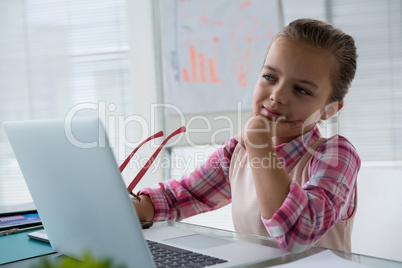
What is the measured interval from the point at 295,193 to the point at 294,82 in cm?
28

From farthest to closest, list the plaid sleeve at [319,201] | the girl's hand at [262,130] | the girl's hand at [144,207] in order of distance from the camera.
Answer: the girl's hand at [144,207]
the girl's hand at [262,130]
the plaid sleeve at [319,201]

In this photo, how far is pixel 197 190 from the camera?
1117mm

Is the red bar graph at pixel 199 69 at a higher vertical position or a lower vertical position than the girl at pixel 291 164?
higher

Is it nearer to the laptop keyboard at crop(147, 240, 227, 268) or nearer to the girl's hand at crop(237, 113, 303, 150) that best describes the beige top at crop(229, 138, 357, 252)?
the girl's hand at crop(237, 113, 303, 150)

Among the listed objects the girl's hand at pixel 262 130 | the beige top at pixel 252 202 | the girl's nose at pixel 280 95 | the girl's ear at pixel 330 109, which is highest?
the girl's nose at pixel 280 95

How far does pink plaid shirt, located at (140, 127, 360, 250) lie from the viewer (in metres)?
0.75

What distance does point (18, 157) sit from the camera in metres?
0.68

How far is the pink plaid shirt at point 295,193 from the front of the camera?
75 centimetres

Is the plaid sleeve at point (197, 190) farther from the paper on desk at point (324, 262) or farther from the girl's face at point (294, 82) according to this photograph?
the paper on desk at point (324, 262)

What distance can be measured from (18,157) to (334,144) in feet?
2.04

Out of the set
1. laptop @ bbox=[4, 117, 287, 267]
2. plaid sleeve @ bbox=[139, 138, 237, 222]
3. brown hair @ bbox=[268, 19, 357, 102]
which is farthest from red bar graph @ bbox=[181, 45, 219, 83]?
laptop @ bbox=[4, 117, 287, 267]

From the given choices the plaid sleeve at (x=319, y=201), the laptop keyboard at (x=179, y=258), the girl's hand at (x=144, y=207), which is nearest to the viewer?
the laptop keyboard at (x=179, y=258)

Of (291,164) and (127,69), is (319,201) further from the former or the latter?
(127,69)

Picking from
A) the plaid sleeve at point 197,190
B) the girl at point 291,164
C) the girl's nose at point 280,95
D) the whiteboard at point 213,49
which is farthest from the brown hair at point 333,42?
the whiteboard at point 213,49
